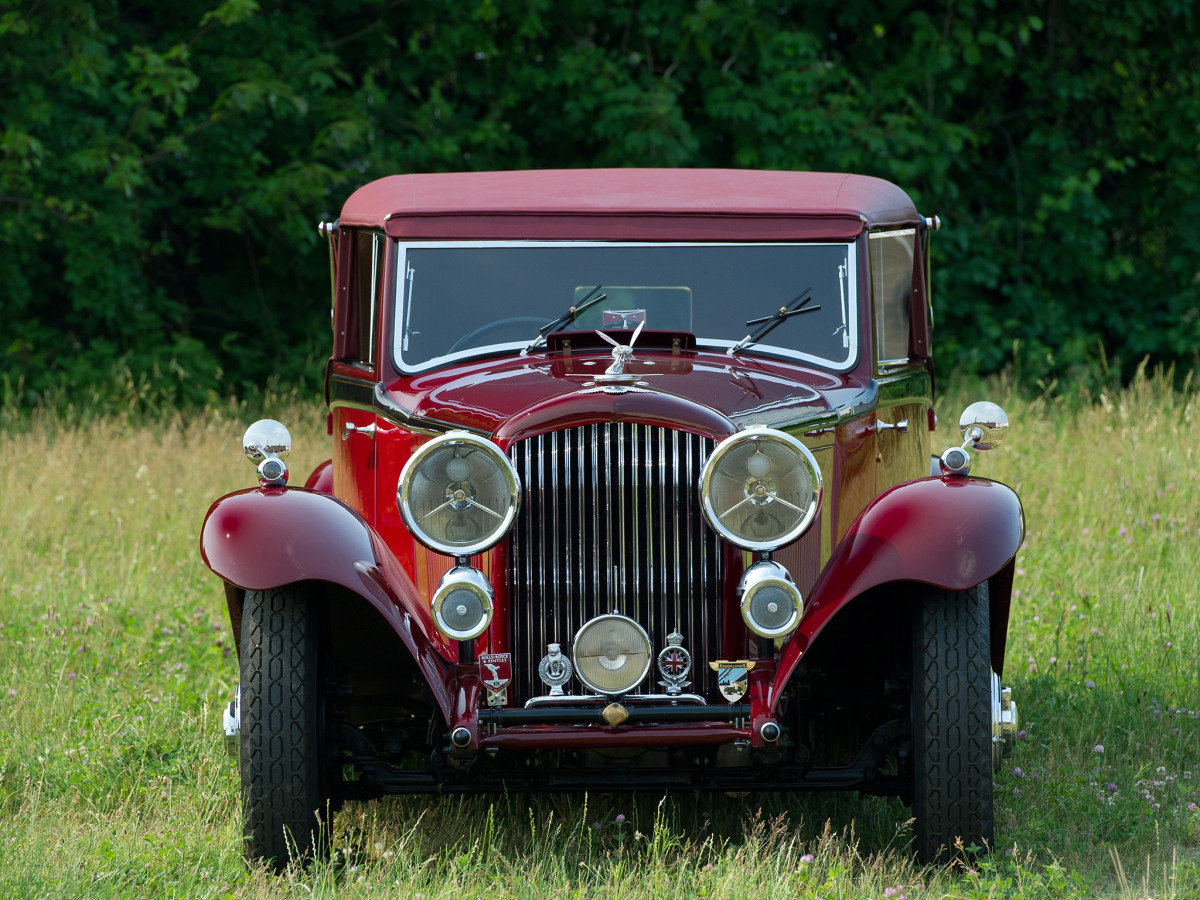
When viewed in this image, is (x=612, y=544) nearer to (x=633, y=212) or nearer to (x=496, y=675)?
(x=496, y=675)

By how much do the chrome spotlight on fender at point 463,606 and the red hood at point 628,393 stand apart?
0.40 metres

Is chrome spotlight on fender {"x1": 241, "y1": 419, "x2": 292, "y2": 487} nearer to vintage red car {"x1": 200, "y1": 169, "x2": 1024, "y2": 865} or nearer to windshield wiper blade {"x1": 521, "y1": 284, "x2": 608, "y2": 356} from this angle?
vintage red car {"x1": 200, "y1": 169, "x2": 1024, "y2": 865}

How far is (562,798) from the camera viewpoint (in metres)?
4.15

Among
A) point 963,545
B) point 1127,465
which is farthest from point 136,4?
point 963,545

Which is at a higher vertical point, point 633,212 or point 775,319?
point 633,212

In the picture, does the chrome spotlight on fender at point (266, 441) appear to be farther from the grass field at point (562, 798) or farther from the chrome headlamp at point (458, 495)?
the grass field at point (562, 798)

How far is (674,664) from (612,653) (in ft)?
0.67

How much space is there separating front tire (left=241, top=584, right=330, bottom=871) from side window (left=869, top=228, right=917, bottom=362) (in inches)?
77.8

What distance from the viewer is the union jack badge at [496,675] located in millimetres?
3387

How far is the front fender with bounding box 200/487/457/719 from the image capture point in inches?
130

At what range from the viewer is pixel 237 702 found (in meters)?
3.40

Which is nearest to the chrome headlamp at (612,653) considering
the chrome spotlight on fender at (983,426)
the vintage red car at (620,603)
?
the vintage red car at (620,603)

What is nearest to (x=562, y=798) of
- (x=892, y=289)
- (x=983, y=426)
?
(x=983, y=426)

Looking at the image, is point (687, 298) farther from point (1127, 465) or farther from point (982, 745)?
point (1127, 465)
